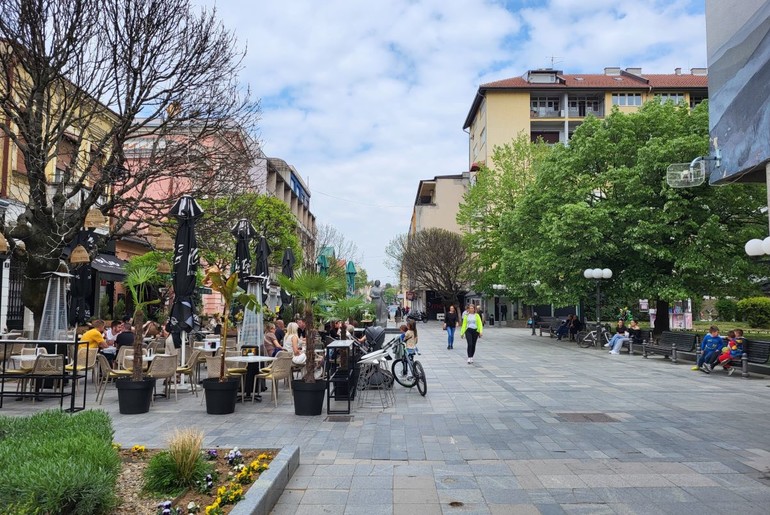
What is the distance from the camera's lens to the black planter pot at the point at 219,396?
28.4 ft

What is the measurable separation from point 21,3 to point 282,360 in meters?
8.56

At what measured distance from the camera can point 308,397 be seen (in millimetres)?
8664

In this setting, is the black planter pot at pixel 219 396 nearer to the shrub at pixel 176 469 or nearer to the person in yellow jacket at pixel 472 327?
the shrub at pixel 176 469

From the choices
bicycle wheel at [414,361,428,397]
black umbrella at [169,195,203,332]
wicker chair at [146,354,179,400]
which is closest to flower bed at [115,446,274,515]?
wicker chair at [146,354,179,400]

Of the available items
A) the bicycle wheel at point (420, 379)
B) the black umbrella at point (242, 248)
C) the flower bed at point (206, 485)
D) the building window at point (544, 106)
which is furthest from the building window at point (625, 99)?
the flower bed at point (206, 485)

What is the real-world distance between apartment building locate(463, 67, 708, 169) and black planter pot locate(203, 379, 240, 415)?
166 ft

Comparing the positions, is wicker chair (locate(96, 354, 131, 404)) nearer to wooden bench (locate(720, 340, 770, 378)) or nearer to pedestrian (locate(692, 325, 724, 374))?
pedestrian (locate(692, 325, 724, 374))

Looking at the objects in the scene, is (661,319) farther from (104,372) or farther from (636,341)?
(104,372)

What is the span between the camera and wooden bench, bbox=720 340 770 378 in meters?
13.6

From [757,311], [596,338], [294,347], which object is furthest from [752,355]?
[757,311]

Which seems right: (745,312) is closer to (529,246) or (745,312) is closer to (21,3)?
(529,246)

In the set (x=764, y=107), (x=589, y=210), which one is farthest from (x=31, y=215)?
(x=589, y=210)

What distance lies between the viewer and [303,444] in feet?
22.6

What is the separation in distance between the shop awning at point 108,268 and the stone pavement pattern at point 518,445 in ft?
42.3
